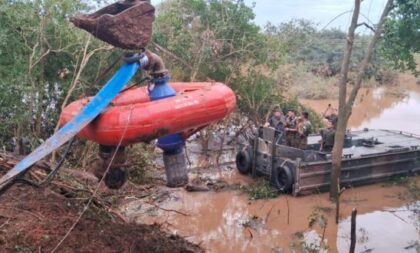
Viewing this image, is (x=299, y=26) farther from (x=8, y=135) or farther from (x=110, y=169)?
(x=110, y=169)

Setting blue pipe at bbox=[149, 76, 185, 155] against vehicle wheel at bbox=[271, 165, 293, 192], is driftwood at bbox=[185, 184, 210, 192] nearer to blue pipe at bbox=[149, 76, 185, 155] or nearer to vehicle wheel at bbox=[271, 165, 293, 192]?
vehicle wheel at bbox=[271, 165, 293, 192]

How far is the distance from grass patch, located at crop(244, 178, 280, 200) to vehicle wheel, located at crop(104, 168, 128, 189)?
700cm

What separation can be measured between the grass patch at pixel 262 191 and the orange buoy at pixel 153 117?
7.14 meters

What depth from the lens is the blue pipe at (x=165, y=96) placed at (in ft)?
17.3

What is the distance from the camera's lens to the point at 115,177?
5.39 metres

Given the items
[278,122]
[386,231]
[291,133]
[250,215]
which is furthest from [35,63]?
[386,231]

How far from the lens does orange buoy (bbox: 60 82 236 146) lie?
15.8ft

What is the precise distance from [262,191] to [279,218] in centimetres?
127

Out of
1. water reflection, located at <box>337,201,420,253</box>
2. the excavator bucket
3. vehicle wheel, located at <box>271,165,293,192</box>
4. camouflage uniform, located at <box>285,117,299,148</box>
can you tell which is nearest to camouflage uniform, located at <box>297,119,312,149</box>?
camouflage uniform, located at <box>285,117,299,148</box>

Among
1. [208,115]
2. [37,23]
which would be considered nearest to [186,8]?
[37,23]

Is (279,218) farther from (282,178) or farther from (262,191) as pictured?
(282,178)

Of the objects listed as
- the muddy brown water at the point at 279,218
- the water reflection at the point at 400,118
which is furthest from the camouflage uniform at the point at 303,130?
the water reflection at the point at 400,118

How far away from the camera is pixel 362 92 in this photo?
102 feet

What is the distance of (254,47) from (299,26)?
24.2ft
